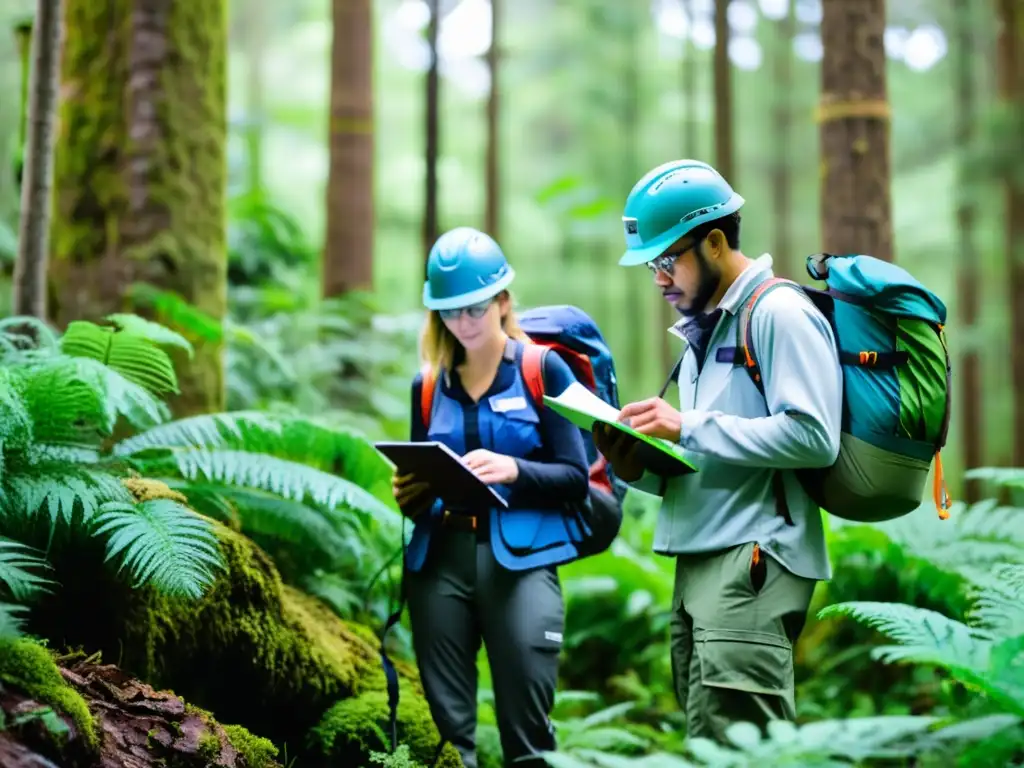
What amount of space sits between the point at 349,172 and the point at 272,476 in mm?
6684

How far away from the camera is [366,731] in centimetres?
436

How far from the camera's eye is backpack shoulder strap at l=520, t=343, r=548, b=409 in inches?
161

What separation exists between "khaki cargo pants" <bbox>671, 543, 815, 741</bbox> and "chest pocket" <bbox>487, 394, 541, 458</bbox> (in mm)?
1025

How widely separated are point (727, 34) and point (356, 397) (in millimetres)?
7487

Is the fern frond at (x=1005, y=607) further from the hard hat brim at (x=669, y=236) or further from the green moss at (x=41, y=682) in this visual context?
the green moss at (x=41, y=682)

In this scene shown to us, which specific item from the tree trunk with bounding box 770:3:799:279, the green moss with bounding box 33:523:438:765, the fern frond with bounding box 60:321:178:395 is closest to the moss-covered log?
the green moss with bounding box 33:523:438:765

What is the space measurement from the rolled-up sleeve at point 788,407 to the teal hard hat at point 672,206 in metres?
0.39

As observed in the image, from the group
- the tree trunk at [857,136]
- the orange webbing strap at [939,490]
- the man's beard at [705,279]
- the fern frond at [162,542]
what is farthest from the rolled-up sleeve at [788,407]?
the tree trunk at [857,136]

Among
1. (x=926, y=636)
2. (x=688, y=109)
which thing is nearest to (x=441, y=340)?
(x=926, y=636)

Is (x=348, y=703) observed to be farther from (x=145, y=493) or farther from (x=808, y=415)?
(x=808, y=415)

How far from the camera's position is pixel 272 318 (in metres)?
9.88

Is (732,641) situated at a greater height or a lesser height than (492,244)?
lesser

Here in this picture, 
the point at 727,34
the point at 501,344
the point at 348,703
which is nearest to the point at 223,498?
the point at 348,703

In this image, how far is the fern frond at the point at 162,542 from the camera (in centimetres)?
338
